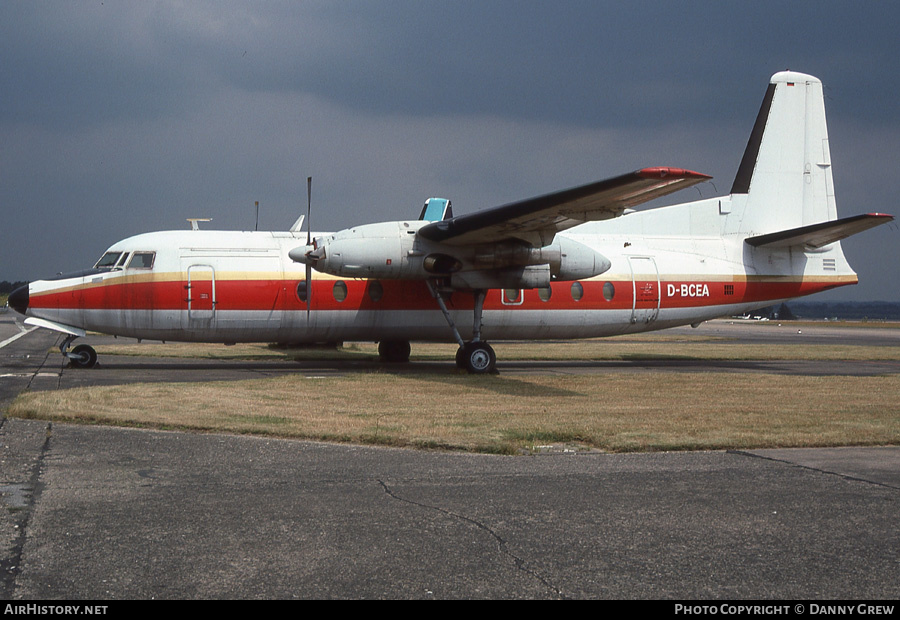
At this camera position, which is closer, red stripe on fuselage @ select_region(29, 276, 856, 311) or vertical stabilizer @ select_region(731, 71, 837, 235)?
red stripe on fuselage @ select_region(29, 276, 856, 311)

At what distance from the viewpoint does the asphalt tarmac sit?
15.3 ft

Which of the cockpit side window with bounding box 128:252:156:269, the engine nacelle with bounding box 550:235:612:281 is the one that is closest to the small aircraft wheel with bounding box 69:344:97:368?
the cockpit side window with bounding box 128:252:156:269

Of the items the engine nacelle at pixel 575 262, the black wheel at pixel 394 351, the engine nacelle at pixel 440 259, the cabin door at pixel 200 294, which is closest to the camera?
the engine nacelle at pixel 440 259

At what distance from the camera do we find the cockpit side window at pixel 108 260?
758 inches

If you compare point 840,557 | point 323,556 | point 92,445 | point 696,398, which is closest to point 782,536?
point 840,557

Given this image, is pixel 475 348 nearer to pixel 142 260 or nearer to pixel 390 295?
pixel 390 295

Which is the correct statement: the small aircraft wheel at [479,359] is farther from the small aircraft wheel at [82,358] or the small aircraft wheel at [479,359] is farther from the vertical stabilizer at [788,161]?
the vertical stabilizer at [788,161]

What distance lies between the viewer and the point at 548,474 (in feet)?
25.8

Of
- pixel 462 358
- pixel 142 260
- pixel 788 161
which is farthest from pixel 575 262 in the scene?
pixel 142 260

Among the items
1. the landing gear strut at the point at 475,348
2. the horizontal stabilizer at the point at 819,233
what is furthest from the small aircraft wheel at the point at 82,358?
the horizontal stabilizer at the point at 819,233

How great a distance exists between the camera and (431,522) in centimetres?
600

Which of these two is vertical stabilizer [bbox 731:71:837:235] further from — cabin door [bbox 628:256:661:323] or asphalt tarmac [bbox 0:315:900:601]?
asphalt tarmac [bbox 0:315:900:601]

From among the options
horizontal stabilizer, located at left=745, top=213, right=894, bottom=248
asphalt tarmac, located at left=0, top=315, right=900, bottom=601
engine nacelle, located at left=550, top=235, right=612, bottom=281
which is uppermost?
horizontal stabilizer, located at left=745, top=213, right=894, bottom=248

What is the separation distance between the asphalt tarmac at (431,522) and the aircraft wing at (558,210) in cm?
630
